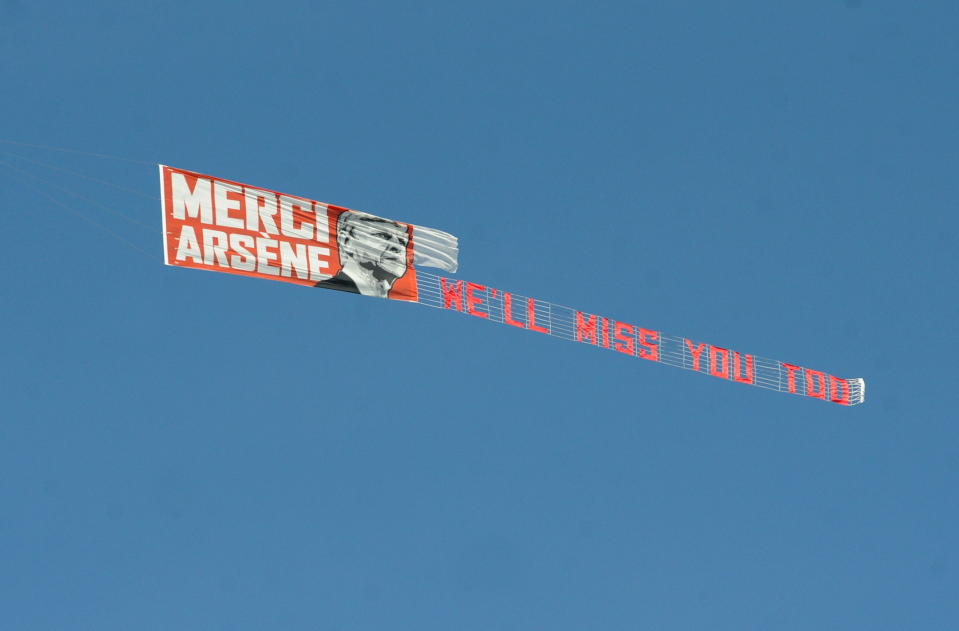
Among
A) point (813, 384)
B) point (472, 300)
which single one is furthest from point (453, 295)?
point (813, 384)

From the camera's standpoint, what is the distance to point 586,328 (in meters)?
66.4

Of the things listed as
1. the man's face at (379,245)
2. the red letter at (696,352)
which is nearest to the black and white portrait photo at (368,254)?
the man's face at (379,245)

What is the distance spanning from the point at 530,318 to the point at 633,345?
4.96 metres

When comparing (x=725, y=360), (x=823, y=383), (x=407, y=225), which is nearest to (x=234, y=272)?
(x=407, y=225)

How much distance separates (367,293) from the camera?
65.2 m

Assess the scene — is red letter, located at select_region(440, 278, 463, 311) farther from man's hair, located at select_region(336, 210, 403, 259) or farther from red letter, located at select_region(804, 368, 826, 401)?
red letter, located at select_region(804, 368, 826, 401)

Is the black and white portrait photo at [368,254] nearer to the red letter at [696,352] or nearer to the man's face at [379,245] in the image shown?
the man's face at [379,245]

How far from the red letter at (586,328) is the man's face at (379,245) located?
23.9 ft

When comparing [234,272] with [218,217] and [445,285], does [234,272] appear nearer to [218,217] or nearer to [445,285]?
[218,217]

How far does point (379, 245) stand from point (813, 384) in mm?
20414

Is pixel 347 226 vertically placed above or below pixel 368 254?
above

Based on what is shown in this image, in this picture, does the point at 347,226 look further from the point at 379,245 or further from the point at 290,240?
the point at 290,240

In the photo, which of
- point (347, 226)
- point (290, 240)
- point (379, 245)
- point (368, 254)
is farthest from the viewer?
point (379, 245)

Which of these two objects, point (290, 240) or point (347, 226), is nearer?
point (290, 240)
